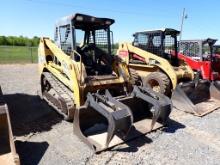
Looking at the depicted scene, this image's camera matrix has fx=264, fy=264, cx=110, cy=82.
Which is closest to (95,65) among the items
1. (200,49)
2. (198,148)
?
(198,148)

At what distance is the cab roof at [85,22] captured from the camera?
20.0 feet

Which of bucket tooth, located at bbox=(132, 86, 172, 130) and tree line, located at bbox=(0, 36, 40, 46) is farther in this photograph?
tree line, located at bbox=(0, 36, 40, 46)

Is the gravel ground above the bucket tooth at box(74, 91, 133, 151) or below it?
below

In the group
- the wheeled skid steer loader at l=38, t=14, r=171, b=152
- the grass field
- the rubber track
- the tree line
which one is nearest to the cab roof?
the wheeled skid steer loader at l=38, t=14, r=171, b=152

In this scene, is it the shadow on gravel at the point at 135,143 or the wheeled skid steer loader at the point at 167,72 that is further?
the wheeled skid steer loader at the point at 167,72

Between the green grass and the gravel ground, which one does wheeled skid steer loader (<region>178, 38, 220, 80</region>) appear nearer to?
the gravel ground

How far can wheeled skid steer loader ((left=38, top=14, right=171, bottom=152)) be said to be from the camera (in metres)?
4.90

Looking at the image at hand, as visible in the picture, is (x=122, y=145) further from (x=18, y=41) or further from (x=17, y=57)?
(x=18, y=41)

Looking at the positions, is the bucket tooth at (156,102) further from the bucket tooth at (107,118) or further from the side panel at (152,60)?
the side panel at (152,60)

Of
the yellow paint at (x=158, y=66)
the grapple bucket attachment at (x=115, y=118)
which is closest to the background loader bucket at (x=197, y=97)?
the yellow paint at (x=158, y=66)

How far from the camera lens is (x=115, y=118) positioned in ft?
14.8

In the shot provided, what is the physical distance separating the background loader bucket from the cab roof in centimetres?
267

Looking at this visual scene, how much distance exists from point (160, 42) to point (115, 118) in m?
5.01

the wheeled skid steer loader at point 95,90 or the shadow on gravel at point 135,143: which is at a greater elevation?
the wheeled skid steer loader at point 95,90
